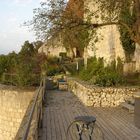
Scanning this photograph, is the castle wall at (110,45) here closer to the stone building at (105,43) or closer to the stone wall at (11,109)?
the stone building at (105,43)

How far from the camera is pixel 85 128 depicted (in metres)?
8.47

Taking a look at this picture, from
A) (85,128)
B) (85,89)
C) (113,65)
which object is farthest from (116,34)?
(85,128)

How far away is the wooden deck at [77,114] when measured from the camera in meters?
10.7

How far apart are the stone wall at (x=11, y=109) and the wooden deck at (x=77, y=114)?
A: 4.26 m

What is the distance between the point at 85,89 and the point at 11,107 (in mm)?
7787

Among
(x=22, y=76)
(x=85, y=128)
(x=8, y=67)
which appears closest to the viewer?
(x=85, y=128)

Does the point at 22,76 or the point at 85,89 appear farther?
the point at 22,76

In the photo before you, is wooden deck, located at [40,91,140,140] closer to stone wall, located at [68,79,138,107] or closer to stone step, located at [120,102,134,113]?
stone step, located at [120,102,134,113]

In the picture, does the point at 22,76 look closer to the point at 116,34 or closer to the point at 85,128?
the point at 116,34

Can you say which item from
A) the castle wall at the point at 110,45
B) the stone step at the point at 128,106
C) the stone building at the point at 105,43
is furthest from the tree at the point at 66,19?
the castle wall at the point at 110,45

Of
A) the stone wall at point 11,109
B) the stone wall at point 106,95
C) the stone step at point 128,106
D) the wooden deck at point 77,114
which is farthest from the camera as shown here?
the stone wall at point 11,109

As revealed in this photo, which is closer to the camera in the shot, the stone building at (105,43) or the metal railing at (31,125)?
the metal railing at (31,125)

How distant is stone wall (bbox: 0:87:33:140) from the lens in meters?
22.9

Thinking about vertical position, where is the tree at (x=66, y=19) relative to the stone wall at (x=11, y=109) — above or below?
above
